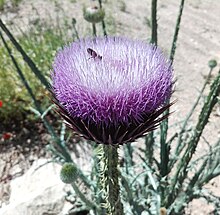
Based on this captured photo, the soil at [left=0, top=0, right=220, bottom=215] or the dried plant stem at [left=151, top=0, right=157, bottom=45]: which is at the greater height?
the soil at [left=0, top=0, right=220, bottom=215]

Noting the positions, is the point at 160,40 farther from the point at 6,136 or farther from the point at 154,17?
the point at 154,17

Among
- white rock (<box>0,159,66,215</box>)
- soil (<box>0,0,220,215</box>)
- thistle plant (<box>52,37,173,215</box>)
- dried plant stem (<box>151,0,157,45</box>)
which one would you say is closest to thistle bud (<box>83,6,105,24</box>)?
dried plant stem (<box>151,0,157,45</box>)

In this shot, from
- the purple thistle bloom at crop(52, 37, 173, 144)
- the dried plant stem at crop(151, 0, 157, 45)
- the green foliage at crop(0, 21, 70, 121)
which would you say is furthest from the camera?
the green foliage at crop(0, 21, 70, 121)

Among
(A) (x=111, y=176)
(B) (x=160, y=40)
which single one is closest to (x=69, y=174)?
(A) (x=111, y=176)

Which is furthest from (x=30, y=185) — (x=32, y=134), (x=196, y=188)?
(x=196, y=188)

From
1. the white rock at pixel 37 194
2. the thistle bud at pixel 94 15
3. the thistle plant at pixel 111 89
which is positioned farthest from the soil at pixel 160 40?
the thistle plant at pixel 111 89

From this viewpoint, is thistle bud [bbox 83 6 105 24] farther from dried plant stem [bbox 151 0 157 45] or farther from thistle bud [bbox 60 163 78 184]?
thistle bud [bbox 60 163 78 184]

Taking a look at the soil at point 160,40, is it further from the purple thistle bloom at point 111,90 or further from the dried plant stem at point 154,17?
the purple thistle bloom at point 111,90
